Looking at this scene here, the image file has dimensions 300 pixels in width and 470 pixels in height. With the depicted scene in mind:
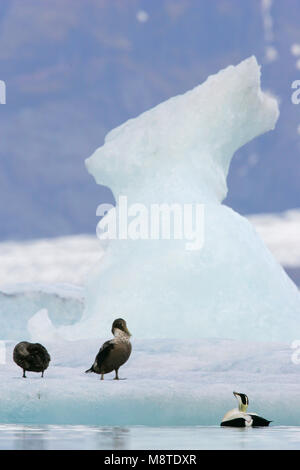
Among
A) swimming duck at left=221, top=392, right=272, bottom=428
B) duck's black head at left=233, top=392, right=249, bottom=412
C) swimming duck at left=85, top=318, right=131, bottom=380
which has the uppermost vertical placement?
swimming duck at left=85, top=318, right=131, bottom=380

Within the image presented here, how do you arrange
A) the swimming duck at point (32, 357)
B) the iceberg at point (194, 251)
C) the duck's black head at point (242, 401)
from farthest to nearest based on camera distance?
the iceberg at point (194, 251) < the swimming duck at point (32, 357) < the duck's black head at point (242, 401)

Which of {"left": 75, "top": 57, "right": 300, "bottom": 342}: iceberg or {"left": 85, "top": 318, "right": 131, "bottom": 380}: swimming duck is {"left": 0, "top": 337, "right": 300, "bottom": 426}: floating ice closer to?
{"left": 85, "top": 318, "right": 131, "bottom": 380}: swimming duck

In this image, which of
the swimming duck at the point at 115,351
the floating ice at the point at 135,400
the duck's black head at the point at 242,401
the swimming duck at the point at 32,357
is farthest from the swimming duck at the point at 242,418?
the swimming duck at the point at 32,357

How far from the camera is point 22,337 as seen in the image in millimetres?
17859

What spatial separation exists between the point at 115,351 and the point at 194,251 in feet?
21.8

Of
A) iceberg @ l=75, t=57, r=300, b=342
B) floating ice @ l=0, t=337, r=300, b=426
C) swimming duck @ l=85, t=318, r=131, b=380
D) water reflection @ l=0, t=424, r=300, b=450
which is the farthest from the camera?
iceberg @ l=75, t=57, r=300, b=342

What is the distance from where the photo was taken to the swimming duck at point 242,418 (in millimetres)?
6762

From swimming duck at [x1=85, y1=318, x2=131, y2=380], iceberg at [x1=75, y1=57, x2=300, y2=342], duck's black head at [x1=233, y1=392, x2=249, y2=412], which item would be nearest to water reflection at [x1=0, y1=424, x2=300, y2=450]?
duck's black head at [x1=233, y1=392, x2=249, y2=412]

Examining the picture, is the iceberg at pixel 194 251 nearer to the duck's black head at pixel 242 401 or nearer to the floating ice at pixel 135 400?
the floating ice at pixel 135 400

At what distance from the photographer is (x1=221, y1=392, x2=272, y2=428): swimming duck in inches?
266

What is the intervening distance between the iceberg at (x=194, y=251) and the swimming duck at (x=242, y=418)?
662 centimetres

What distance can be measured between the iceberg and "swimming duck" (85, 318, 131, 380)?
5.51 meters

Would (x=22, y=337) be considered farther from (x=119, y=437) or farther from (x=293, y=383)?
(x=119, y=437)
